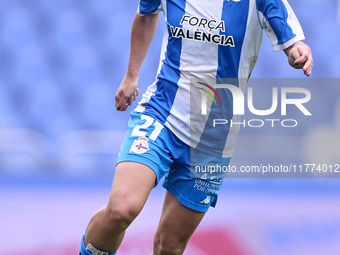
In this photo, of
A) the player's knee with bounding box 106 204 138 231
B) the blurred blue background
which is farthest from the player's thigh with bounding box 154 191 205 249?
the blurred blue background

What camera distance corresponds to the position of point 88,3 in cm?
448

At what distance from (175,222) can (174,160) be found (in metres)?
0.30

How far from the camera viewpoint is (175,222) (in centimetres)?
238

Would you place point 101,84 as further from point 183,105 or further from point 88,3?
point 183,105

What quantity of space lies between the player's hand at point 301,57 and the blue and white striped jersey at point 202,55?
139 mm

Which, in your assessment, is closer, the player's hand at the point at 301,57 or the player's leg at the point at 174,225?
the player's hand at the point at 301,57

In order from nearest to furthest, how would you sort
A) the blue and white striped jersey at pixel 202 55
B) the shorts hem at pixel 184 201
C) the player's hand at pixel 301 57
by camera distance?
the player's hand at pixel 301 57, the blue and white striped jersey at pixel 202 55, the shorts hem at pixel 184 201

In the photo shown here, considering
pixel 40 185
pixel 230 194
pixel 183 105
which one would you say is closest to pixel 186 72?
pixel 183 105

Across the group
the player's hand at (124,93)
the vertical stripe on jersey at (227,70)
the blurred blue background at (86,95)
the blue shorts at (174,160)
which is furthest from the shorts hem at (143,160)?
the blurred blue background at (86,95)

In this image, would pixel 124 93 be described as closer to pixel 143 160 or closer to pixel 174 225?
pixel 143 160

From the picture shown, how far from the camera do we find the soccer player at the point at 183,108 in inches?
82.0

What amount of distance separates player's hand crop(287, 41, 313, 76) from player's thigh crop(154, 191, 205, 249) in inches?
32.9

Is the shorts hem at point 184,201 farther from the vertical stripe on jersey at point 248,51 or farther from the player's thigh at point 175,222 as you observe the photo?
the vertical stripe on jersey at point 248,51

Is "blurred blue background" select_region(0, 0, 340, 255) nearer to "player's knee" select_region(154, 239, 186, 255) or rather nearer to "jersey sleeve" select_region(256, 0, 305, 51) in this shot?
"player's knee" select_region(154, 239, 186, 255)
